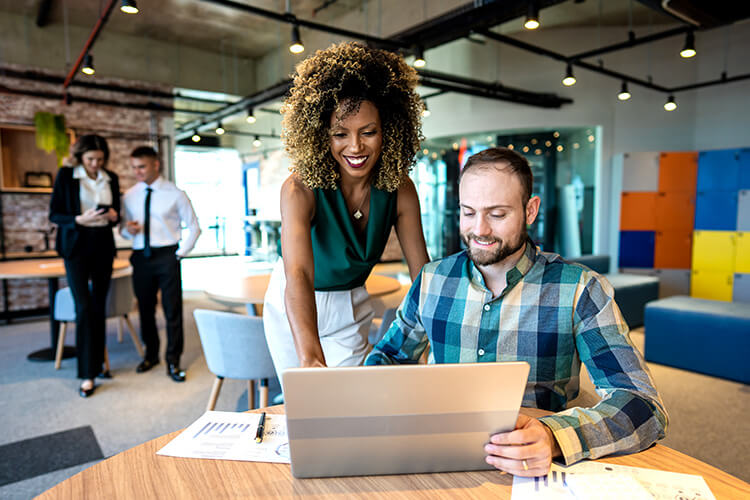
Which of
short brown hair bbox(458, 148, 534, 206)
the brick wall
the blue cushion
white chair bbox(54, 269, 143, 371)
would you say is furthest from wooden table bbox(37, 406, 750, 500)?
the brick wall

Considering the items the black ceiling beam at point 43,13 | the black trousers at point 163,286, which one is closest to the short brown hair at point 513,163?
the black trousers at point 163,286

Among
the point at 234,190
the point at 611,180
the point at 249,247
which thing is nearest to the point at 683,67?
the point at 611,180

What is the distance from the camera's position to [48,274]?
3943mm

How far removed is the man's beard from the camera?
4.11 ft

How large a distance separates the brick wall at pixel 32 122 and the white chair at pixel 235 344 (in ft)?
17.4

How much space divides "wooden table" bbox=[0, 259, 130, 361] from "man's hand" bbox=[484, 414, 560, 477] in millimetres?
4208

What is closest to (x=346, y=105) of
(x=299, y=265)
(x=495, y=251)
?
(x=299, y=265)

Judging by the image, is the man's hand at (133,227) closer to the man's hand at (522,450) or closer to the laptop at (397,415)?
the laptop at (397,415)

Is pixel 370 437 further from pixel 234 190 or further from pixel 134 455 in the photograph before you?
pixel 234 190

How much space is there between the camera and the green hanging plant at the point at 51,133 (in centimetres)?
599

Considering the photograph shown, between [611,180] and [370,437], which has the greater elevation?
[611,180]

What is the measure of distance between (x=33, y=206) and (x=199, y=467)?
6936 millimetres

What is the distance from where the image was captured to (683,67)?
760cm

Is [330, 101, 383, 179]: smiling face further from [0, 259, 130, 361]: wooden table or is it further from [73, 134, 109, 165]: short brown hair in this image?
[0, 259, 130, 361]: wooden table
